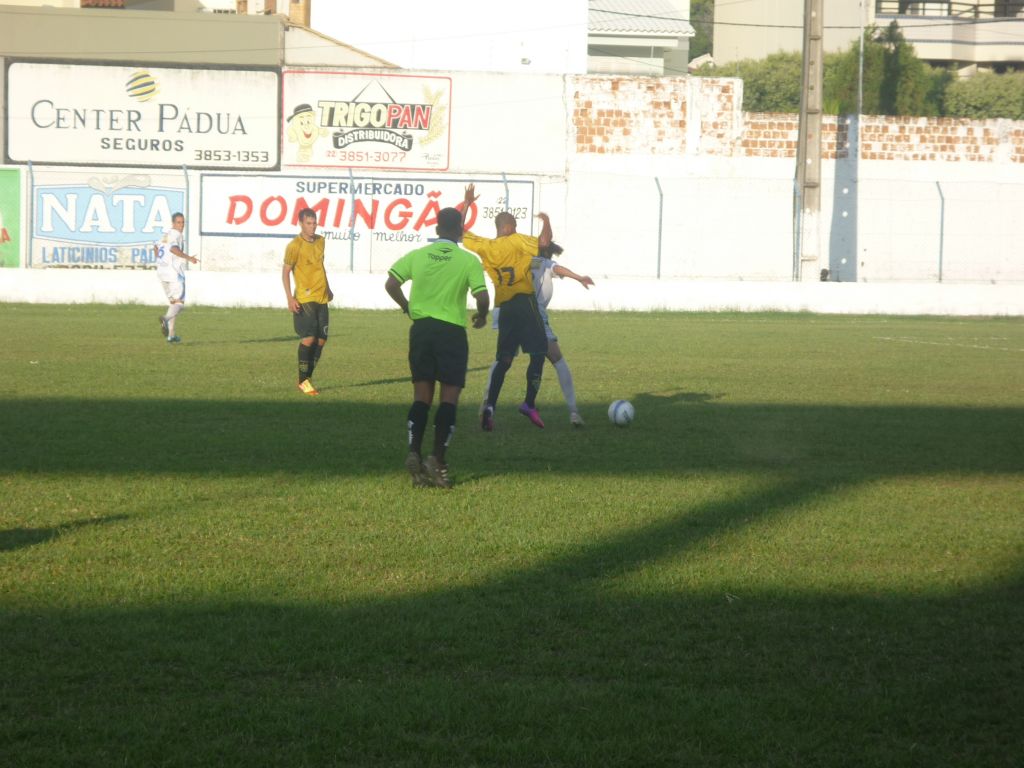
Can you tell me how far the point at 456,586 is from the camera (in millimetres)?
6277

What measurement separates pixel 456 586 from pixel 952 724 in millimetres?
2474

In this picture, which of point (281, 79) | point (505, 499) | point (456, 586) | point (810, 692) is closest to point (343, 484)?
point (505, 499)

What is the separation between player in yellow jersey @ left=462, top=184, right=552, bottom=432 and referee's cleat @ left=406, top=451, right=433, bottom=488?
300cm

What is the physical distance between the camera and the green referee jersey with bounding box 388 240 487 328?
9.00 m

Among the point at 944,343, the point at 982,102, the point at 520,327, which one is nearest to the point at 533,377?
the point at 520,327

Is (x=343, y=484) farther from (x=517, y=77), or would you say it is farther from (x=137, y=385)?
(x=517, y=77)

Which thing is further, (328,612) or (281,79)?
(281,79)

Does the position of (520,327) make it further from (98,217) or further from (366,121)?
(366,121)

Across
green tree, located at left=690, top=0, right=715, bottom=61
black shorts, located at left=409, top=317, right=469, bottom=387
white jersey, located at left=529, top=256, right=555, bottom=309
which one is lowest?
black shorts, located at left=409, top=317, right=469, bottom=387

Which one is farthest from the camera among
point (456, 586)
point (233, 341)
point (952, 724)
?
point (233, 341)

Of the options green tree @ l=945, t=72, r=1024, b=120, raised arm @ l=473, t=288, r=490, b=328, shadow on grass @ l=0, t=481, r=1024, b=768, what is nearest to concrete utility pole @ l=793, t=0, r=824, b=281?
raised arm @ l=473, t=288, r=490, b=328

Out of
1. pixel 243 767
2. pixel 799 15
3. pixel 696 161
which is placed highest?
pixel 799 15

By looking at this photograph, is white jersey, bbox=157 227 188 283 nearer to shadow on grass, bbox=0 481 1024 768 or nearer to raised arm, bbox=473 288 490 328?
raised arm, bbox=473 288 490 328

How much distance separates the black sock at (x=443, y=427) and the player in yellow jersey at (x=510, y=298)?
2.72 meters
